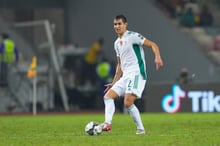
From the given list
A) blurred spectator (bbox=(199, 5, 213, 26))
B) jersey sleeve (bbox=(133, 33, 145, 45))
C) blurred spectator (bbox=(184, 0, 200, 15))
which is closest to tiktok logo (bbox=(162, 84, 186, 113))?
blurred spectator (bbox=(199, 5, 213, 26))

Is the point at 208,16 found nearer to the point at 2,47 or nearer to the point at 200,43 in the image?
the point at 200,43

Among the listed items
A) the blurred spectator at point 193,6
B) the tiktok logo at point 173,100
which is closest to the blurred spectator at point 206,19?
the blurred spectator at point 193,6

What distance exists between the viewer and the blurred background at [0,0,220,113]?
112ft

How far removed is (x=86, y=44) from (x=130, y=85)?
22.0 metres

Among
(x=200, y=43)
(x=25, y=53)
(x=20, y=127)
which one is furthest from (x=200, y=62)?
(x=20, y=127)

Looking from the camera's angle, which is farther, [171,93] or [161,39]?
[161,39]

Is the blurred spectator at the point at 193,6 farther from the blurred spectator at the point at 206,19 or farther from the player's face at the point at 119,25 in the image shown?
the player's face at the point at 119,25

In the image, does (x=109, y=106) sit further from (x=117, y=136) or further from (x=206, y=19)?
(x=206, y=19)

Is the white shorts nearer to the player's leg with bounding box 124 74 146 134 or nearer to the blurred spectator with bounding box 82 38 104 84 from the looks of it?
the player's leg with bounding box 124 74 146 134

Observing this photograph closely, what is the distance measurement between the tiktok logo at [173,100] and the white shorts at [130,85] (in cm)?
1391

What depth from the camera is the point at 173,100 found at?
29.1m

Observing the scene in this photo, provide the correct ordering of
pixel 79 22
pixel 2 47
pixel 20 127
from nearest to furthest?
1. pixel 20 127
2. pixel 2 47
3. pixel 79 22

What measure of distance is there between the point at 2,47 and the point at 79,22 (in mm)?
6157

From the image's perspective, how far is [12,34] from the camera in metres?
35.1
